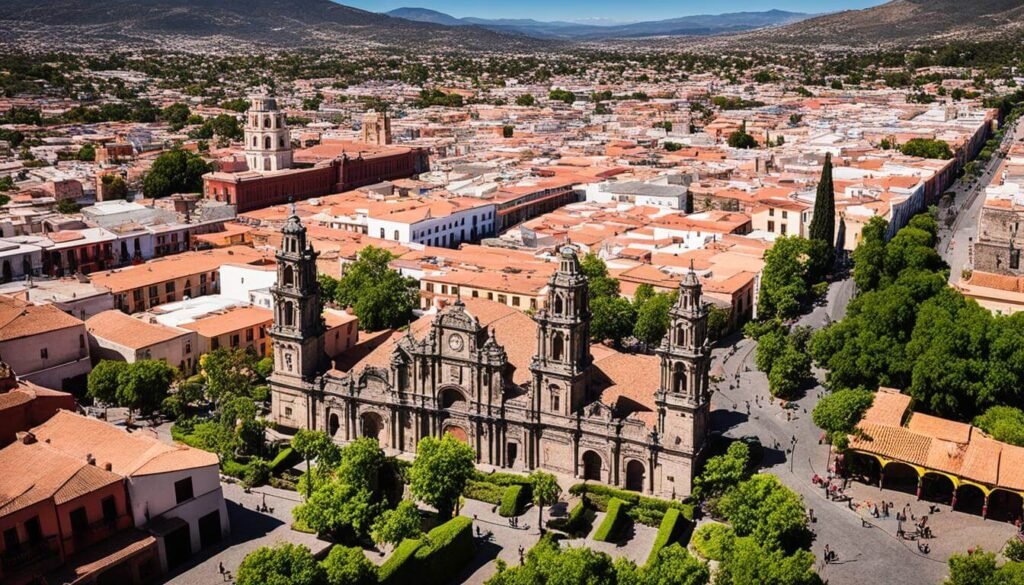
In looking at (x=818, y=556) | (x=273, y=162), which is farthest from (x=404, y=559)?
(x=273, y=162)

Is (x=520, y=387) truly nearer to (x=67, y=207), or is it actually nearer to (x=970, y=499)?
(x=970, y=499)

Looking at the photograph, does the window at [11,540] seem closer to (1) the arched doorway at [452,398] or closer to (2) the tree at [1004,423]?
(1) the arched doorway at [452,398]

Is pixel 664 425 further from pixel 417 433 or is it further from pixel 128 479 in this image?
pixel 128 479

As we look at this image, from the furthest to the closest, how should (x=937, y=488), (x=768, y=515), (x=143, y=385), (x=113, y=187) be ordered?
(x=113, y=187), (x=143, y=385), (x=937, y=488), (x=768, y=515)

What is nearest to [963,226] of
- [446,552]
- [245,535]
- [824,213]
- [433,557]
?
A: [824,213]

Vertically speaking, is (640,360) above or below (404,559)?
above

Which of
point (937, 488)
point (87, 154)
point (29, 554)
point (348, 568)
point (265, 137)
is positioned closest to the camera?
point (348, 568)
